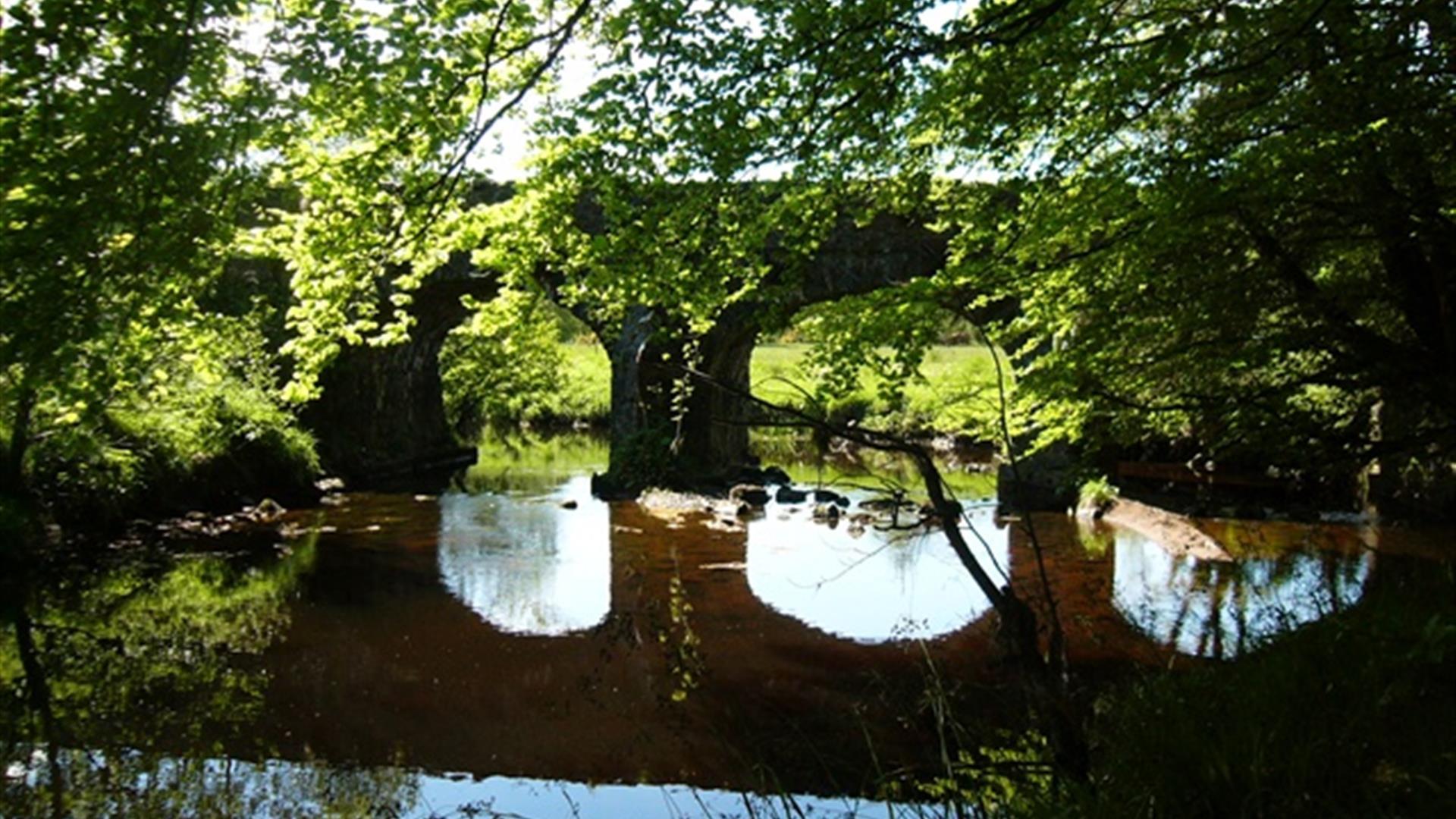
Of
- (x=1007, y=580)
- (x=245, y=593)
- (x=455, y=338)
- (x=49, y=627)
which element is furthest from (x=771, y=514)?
(x=455, y=338)

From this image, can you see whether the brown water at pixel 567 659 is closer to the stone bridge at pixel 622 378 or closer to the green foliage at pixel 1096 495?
the green foliage at pixel 1096 495

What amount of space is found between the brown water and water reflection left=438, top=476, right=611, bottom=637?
6cm

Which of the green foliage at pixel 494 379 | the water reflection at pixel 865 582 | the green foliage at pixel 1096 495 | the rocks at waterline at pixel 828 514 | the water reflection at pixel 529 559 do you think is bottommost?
the water reflection at pixel 529 559

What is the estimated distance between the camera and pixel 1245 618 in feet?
27.8

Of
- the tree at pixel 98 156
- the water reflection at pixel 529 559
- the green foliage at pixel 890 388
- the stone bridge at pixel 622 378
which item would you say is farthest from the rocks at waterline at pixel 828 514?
the tree at pixel 98 156

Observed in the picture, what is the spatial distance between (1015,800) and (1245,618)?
5.55 meters

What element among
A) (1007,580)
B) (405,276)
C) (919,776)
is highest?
(405,276)

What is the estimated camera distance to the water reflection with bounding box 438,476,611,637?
398 inches

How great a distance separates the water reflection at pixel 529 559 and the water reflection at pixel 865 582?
1.85 m

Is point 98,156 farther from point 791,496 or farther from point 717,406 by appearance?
point 717,406

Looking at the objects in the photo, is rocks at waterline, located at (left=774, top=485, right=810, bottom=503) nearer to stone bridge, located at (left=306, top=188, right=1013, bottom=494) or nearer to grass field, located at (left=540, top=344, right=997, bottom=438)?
grass field, located at (left=540, top=344, right=997, bottom=438)

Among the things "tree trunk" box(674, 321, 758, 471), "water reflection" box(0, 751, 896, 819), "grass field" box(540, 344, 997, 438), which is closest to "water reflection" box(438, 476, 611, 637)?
"tree trunk" box(674, 321, 758, 471)

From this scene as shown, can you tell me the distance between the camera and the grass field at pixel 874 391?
6991 mm

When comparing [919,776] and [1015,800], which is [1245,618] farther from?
[1015,800]
